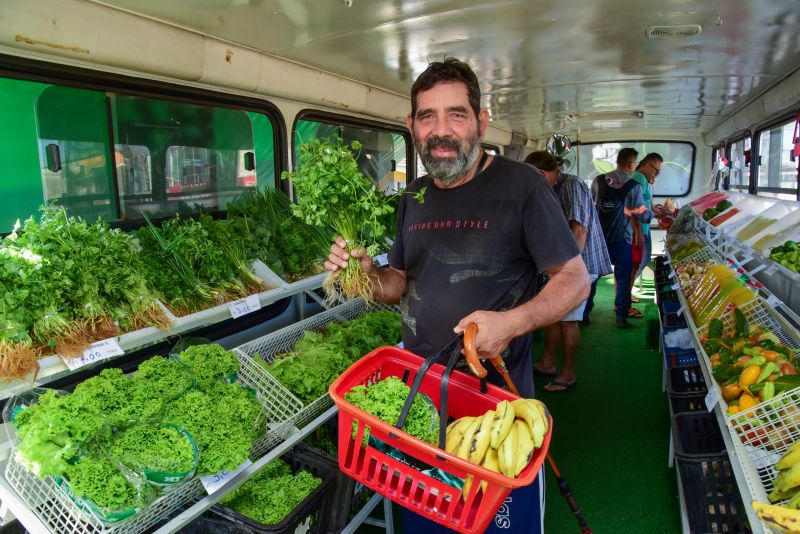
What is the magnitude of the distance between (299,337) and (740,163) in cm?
800

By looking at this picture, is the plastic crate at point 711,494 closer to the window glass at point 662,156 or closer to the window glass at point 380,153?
the window glass at point 380,153

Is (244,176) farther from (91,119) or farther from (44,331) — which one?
(44,331)

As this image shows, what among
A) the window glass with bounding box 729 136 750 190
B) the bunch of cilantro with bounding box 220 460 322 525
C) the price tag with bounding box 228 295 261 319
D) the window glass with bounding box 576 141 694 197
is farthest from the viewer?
the window glass with bounding box 576 141 694 197

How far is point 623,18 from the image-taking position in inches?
127

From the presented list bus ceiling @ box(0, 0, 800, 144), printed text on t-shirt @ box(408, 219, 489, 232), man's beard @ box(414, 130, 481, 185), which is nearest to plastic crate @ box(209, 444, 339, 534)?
printed text on t-shirt @ box(408, 219, 489, 232)

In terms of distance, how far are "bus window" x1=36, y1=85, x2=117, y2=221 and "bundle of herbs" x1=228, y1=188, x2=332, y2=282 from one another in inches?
31.7

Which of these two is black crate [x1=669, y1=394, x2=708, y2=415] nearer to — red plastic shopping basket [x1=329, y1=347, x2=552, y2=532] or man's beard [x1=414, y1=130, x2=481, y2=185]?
red plastic shopping basket [x1=329, y1=347, x2=552, y2=532]

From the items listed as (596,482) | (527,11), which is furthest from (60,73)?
(596,482)

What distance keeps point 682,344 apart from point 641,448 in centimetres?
107

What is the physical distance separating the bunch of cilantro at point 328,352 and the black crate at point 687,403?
1.99m

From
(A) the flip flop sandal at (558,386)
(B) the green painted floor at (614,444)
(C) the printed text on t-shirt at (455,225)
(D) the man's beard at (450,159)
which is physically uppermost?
(D) the man's beard at (450,159)

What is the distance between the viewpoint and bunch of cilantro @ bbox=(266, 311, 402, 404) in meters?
2.90

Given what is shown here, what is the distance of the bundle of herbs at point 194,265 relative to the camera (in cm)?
288

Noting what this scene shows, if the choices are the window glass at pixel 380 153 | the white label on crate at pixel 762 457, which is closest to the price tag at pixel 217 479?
the white label on crate at pixel 762 457
